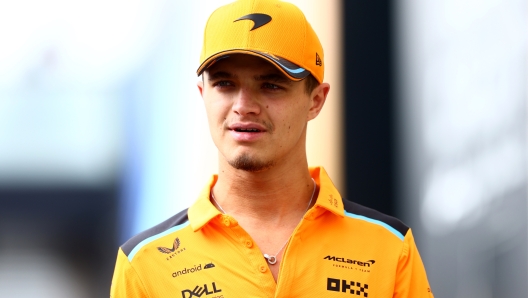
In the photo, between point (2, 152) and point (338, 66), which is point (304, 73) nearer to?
point (338, 66)

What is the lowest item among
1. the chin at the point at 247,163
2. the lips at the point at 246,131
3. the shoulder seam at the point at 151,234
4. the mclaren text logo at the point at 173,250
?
the mclaren text logo at the point at 173,250

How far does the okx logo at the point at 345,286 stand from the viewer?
1.81m

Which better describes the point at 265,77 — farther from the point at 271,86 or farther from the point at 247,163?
the point at 247,163

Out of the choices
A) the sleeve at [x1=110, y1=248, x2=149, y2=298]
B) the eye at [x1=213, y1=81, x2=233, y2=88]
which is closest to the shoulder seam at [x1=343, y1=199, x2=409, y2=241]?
the eye at [x1=213, y1=81, x2=233, y2=88]

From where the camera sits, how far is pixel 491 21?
2848 millimetres

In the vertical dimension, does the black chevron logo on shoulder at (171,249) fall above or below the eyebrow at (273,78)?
below

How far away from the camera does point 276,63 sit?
1.79 metres

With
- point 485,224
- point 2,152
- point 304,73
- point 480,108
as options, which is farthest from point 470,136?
point 2,152

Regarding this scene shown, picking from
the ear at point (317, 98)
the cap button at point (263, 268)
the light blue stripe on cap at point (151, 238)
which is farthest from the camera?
the ear at point (317, 98)

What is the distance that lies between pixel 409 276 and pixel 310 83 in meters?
0.58

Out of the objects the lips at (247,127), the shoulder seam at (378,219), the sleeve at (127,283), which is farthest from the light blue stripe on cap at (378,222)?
the sleeve at (127,283)

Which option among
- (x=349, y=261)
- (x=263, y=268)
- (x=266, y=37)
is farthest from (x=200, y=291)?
(x=266, y=37)

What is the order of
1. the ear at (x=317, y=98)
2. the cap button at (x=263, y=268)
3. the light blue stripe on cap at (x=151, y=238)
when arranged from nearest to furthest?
the cap button at (x=263, y=268)
the light blue stripe on cap at (x=151, y=238)
the ear at (x=317, y=98)

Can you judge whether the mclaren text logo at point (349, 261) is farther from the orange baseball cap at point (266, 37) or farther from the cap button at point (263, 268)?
the orange baseball cap at point (266, 37)
